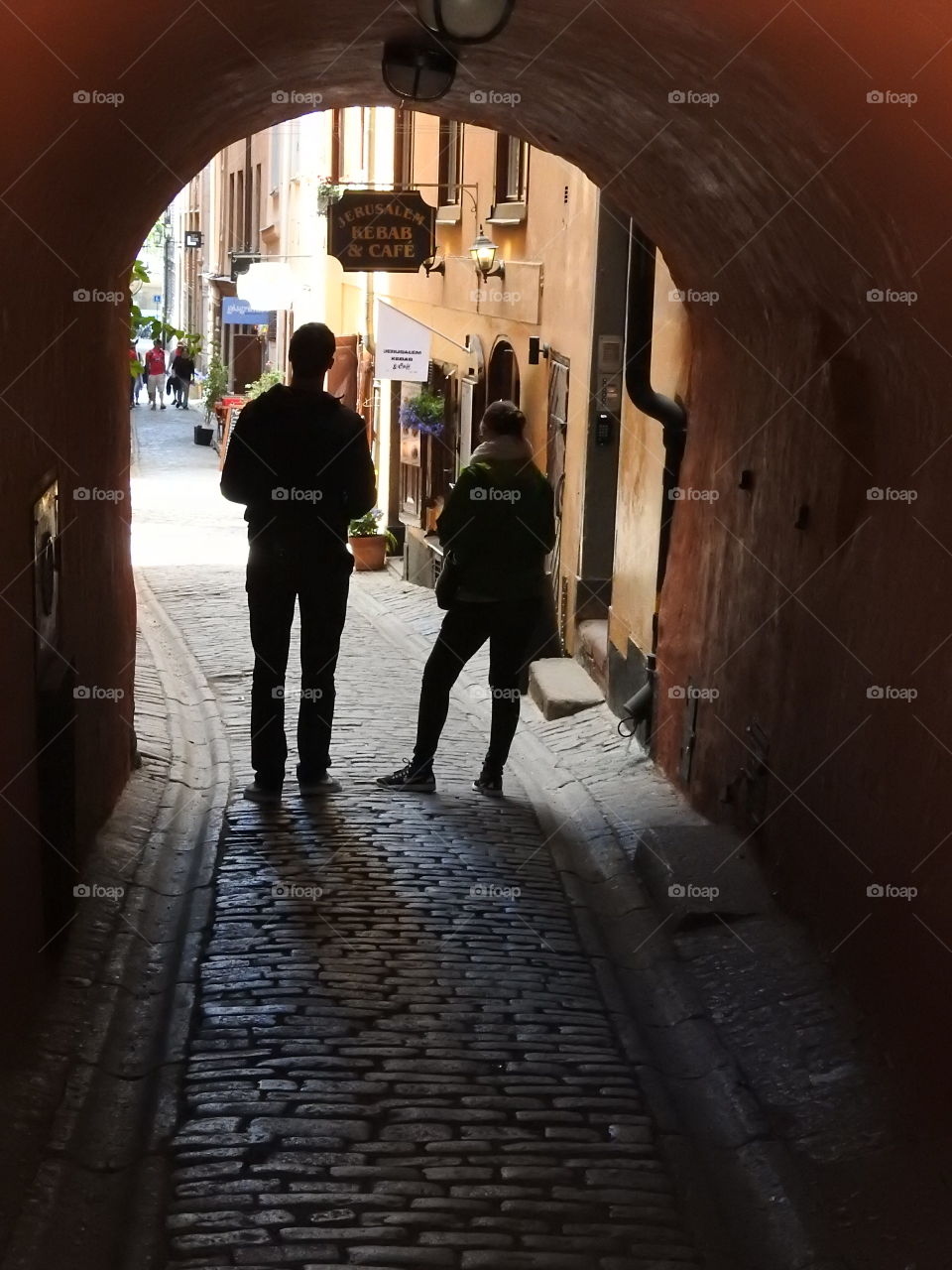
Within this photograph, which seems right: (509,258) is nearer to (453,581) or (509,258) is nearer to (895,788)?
(453,581)

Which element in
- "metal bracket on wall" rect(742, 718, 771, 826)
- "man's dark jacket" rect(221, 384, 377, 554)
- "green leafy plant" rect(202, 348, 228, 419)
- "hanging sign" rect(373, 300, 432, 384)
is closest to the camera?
"metal bracket on wall" rect(742, 718, 771, 826)

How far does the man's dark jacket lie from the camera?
7.55 m

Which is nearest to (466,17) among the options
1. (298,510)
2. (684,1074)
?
(298,510)

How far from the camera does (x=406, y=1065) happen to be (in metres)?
5.24

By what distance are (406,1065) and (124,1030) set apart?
3.08ft

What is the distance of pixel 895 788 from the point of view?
5316mm

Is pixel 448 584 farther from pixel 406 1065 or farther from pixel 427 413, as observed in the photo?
pixel 427 413

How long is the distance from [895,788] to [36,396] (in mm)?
3005

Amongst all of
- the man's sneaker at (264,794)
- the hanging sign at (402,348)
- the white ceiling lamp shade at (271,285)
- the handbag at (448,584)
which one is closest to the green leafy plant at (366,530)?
the hanging sign at (402,348)

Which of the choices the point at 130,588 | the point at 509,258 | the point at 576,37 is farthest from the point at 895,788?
the point at 509,258

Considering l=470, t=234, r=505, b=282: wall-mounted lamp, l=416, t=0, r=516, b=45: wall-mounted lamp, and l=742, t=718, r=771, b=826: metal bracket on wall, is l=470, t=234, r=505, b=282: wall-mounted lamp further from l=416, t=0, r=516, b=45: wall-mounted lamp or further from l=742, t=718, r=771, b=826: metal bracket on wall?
l=416, t=0, r=516, b=45: wall-mounted lamp

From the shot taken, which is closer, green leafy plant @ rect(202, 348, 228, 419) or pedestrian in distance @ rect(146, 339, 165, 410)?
green leafy plant @ rect(202, 348, 228, 419)

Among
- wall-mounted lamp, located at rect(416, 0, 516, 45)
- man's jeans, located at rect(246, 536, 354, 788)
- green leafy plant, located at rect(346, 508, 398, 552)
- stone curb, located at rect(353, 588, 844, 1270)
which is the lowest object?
stone curb, located at rect(353, 588, 844, 1270)

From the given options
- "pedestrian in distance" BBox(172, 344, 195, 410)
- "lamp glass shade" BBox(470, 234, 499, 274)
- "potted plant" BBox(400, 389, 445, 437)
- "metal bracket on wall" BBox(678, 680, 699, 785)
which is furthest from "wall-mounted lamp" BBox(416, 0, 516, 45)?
"pedestrian in distance" BBox(172, 344, 195, 410)
